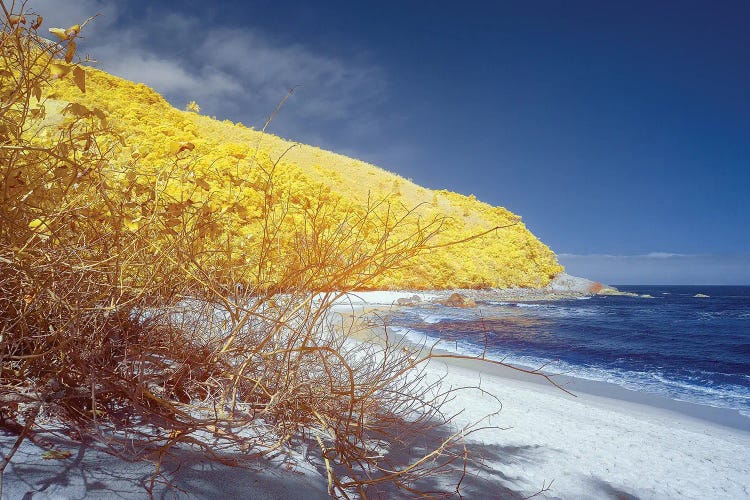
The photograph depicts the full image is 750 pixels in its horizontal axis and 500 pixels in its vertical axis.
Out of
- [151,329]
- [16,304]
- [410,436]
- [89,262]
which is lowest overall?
[410,436]

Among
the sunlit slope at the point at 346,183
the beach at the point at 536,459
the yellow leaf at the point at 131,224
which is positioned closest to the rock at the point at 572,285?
the sunlit slope at the point at 346,183

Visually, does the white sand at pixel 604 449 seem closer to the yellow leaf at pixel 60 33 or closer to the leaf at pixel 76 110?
the leaf at pixel 76 110

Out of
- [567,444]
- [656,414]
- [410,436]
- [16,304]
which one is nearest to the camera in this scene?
[16,304]

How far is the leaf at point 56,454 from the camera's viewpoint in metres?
1.32

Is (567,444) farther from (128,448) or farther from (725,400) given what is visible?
(725,400)

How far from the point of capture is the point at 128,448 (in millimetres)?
1501

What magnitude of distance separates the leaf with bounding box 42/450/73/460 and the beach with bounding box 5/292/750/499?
0.01m

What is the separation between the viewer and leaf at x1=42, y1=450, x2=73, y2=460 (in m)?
1.32

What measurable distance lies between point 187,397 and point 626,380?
10.2 m

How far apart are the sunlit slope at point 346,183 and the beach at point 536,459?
300 inches

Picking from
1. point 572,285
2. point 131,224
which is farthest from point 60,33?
point 572,285

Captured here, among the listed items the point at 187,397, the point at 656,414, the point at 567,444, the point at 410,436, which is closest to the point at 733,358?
the point at 656,414

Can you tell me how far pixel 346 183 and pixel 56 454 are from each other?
34.2 metres

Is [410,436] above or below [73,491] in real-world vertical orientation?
below
